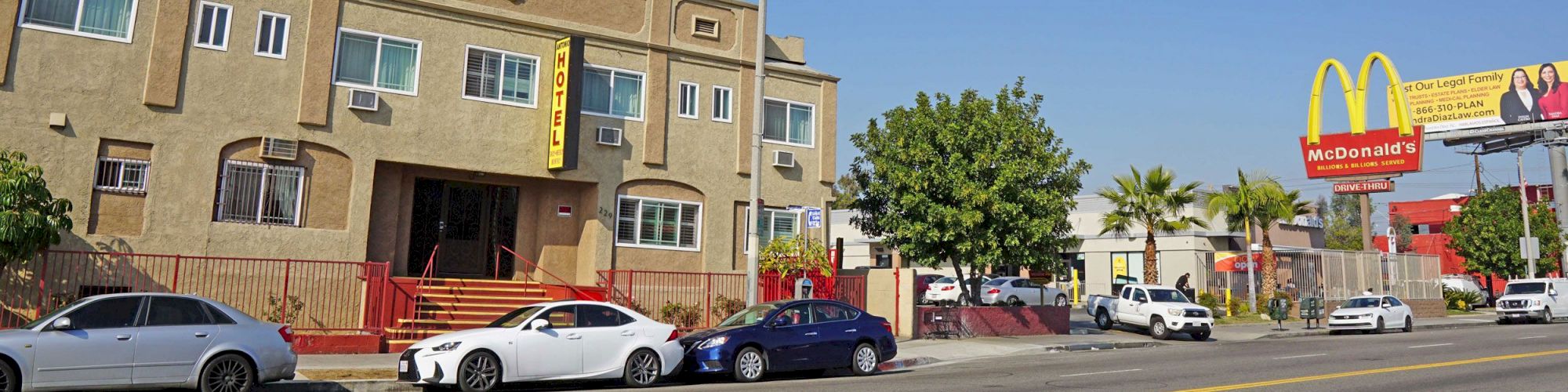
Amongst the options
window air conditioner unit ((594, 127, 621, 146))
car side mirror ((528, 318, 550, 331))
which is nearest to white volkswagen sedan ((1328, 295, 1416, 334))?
window air conditioner unit ((594, 127, 621, 146))

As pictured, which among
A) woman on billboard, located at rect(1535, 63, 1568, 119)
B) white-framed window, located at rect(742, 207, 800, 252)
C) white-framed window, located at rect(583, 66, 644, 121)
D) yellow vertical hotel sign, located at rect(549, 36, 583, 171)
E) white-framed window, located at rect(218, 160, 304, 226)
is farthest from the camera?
woman on billboard, located at rect(1535, 63, 1568, 119)

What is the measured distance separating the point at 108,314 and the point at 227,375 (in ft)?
4.57

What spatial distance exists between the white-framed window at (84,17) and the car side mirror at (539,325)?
9490mm

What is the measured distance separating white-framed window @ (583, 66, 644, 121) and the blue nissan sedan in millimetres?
7220

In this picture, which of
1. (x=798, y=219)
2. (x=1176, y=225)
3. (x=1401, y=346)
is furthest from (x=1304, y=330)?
(x=798, y=219)

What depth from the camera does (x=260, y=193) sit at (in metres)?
18.2

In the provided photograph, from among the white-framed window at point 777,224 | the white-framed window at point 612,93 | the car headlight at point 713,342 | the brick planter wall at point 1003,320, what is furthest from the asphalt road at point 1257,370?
the white-framed window at point 612,93

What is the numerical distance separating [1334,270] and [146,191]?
1472 inches

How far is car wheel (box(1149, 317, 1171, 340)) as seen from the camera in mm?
26078

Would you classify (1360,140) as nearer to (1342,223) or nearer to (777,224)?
(777,224)

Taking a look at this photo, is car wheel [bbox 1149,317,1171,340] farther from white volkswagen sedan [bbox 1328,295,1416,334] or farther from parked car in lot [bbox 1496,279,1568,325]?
parked car in lot [bbox 1496,279,1568,325]

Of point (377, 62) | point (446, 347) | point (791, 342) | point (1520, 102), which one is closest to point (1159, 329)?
point (791, 342)

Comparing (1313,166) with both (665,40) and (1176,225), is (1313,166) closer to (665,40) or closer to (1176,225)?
(1176,225)

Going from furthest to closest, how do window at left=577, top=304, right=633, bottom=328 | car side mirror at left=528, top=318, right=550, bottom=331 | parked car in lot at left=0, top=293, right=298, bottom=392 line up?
window at left=577, top=304, right=633, bottom=328
car side mirror at left=528, top=318, right=550, bottom=331
parked car in lot at left=0, top=293, right=298, bottom=392
